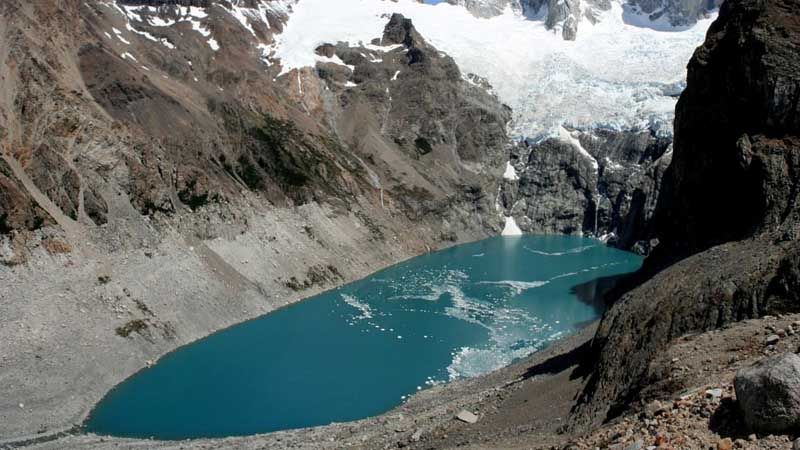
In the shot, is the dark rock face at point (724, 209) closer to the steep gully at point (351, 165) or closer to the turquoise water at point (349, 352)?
the steep gully at point (351, 165)

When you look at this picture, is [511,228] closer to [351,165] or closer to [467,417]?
[351,165]

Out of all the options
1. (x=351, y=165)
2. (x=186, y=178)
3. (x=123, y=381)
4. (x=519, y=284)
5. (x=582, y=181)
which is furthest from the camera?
(x=582, y=181)

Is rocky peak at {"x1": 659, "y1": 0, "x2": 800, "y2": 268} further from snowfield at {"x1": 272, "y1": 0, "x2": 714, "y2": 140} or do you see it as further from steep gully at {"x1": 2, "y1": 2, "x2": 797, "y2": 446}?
snowfield at {"x1": 272, "y1": 0, "x2": 714, "y2": 140}

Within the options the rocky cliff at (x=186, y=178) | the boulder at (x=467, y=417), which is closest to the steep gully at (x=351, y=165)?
the rocky cliff at (x=186, y=178)

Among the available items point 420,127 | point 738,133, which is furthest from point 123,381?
point 420,127

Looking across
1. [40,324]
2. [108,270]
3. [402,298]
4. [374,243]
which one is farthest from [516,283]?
[40,324]
